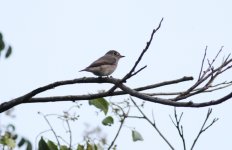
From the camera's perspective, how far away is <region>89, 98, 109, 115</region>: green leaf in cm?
465

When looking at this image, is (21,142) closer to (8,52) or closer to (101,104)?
(101,104)

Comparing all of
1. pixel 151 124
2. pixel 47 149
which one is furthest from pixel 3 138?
pixel 151 124

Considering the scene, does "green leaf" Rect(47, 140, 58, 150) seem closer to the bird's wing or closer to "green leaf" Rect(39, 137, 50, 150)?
"green leaf" Rect(39, 137, 50, 150)

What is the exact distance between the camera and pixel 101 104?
4668 mm

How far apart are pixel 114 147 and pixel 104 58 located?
4229mm

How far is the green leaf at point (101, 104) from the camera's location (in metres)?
4.65

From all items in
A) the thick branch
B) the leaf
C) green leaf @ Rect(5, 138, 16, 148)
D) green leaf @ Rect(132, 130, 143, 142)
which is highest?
the leaf

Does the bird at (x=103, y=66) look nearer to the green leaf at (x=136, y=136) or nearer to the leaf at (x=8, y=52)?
the leaf at (x=8, y=52)

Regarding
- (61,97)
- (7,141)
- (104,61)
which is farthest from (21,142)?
(104,61)

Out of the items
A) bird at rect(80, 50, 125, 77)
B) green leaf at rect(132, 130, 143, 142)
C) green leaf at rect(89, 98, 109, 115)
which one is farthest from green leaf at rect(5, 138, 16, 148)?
bird at rect(80, 50, 125, 77)

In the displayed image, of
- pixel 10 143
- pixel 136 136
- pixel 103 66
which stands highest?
pixel 10 143

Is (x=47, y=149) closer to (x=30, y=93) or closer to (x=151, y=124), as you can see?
(x=30, y=93)

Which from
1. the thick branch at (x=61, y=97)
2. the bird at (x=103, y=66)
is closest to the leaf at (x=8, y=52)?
the thick branch at (x=61, y=97)

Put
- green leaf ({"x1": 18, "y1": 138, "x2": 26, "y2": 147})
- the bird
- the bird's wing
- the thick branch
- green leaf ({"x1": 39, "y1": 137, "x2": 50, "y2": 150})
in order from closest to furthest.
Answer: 1. the thick branch
2. green leaf ({"x1": 39, "y1": 137, "x2": 50, "y2": 150})
3. green leaf ({"x1": 18, "y1": 138, "x2": 26, "y2": 147})
4. the bird
5. the bird's wing
